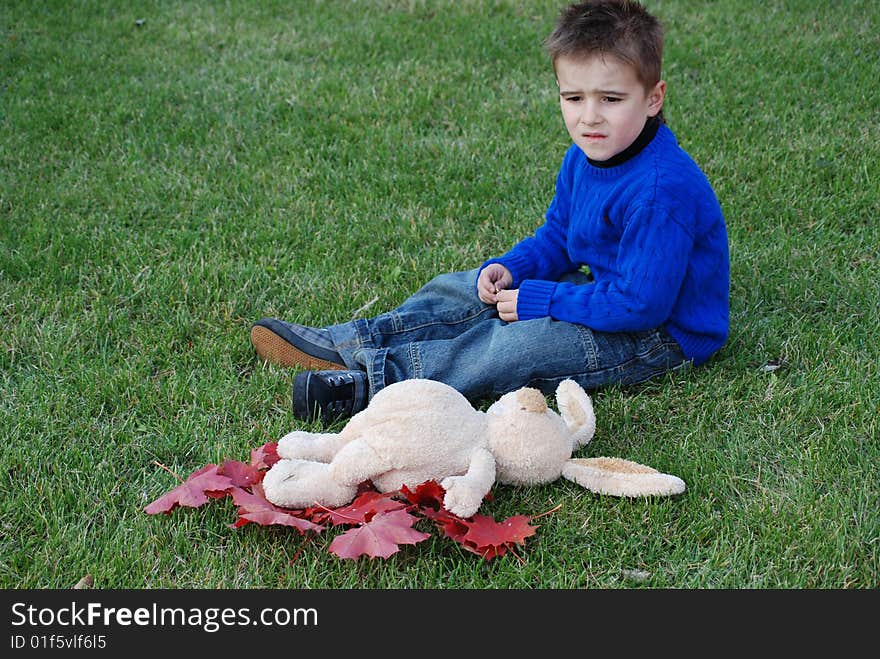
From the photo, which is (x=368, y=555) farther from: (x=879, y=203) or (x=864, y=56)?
(x=864, y=56)

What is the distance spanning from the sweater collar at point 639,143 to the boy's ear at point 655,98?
24mm

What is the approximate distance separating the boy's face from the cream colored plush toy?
88cm

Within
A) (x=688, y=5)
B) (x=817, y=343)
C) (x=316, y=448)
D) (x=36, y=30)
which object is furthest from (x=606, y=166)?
(x=36, y=30)

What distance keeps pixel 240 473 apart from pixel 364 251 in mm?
1558

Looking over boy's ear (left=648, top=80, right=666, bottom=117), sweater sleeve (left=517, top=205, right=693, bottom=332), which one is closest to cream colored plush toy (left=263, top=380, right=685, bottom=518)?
sweater sleeve (left=517, top=205, right=693, bottom=332)

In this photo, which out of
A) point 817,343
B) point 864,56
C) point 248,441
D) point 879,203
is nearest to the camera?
point 248,441

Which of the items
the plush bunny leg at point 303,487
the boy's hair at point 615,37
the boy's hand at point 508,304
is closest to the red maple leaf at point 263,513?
the plush bunny leg at point 303,487

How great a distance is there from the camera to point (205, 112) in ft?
16.4

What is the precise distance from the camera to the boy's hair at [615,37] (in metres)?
2.72

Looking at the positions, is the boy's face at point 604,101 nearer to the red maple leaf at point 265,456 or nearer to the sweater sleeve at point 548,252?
the sweater sleeve at point 548,252

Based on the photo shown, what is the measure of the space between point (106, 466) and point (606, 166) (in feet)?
5.54

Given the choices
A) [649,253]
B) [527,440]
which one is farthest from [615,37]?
[527,440]

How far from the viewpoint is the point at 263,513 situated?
2.27m

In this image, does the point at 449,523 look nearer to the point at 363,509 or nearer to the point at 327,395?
the point at 363,509
